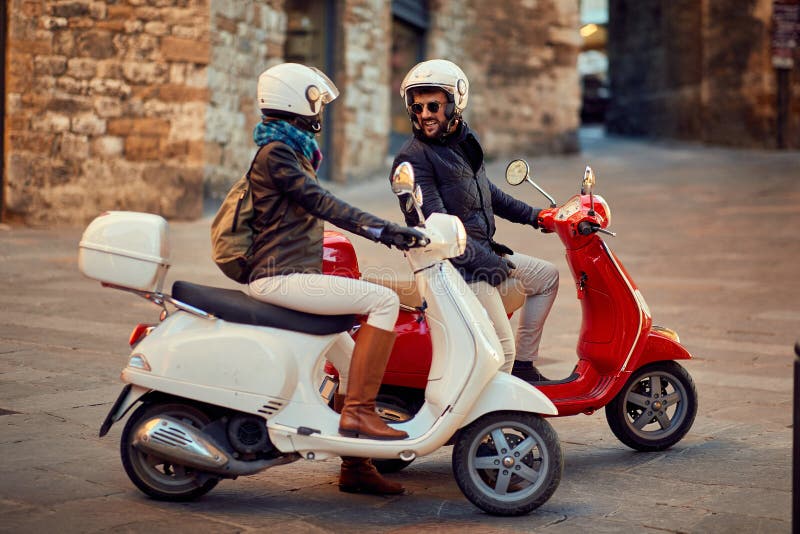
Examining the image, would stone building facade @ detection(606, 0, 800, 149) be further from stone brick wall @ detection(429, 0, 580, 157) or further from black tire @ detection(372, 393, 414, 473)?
black tire @ detection(372, 393, 414, 473)

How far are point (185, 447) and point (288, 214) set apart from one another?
0.88m

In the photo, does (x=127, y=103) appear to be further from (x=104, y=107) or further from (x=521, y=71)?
(x=521, y=71)

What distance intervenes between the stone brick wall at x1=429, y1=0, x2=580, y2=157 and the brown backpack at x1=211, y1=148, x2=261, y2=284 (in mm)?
16038

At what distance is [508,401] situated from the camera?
4113mm

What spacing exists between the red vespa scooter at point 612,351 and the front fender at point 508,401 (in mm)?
750

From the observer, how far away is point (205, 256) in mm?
10797

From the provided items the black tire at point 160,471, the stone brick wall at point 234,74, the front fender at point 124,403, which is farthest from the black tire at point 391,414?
the stone brick wall at point 234,74

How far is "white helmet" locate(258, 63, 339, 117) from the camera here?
14.0ft

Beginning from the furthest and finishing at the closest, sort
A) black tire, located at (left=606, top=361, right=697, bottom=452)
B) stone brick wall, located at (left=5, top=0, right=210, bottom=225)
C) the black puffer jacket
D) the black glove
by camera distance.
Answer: stone brick wall, located at (left=5, top=0, right=210, bottom=225)
black tire, located at (left=606, top=361, right=697, bottom=452)
the black puffer jacket
the black glove

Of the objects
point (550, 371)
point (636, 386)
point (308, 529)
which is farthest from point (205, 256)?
point (308, 529)

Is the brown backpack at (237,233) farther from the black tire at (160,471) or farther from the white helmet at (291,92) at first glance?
the black tire at (160,471)

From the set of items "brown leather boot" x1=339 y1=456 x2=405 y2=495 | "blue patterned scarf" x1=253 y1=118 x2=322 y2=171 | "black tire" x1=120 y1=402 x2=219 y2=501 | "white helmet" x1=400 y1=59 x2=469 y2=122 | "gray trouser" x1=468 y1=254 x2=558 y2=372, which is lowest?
"brown leather boot" x1=339 y1=456 x2=405 y2=495

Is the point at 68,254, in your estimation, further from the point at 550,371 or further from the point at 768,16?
the point at 768,16

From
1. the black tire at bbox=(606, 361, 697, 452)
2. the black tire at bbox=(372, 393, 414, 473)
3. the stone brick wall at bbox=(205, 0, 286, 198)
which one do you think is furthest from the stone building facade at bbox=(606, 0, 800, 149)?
the black tire at bbox=(372, 393, 414, 473)
